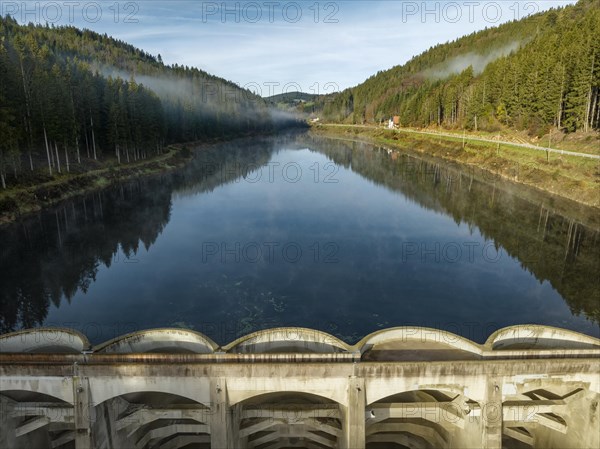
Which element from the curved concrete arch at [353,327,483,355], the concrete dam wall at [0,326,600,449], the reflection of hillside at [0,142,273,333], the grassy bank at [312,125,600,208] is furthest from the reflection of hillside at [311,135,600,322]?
the reflection of hillside at [0,142,273,333]

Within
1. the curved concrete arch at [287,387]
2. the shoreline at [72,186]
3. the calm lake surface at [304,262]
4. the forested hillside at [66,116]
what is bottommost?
the calm lake surface at [304,262]

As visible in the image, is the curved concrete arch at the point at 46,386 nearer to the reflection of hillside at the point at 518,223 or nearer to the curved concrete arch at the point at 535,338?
the curved concrete arch at the point at 535,338

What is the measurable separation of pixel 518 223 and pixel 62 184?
2557 inches

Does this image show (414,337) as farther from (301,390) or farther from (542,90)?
(542,90)

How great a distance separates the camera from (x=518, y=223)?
5484 cm

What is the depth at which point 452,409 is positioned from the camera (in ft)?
66.1

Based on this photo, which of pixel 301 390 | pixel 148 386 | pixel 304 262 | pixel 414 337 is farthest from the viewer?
pixel 304 262

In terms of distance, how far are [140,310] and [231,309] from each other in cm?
710

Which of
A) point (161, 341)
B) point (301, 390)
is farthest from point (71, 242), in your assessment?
point (301, 390)

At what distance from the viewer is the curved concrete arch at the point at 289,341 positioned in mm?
20734

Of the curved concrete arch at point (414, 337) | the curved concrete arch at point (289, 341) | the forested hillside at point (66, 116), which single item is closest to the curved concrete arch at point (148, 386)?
the curved concrete arch at point (289, 341)

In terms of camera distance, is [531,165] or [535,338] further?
[531,165]

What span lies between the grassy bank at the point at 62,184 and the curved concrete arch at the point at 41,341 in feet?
124

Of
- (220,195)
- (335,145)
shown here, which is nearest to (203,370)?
(220,195)
